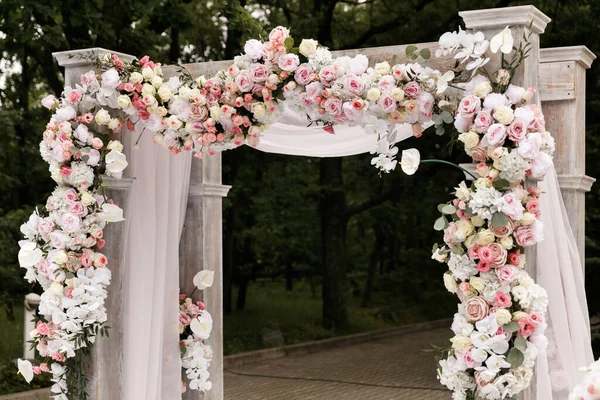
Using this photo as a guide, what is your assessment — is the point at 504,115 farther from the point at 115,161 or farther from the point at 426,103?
the point at 115,161

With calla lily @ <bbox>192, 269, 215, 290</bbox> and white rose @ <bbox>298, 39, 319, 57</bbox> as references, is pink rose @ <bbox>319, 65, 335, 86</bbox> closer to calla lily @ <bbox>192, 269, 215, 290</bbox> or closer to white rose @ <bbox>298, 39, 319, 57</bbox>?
white rose @ <bbox>298, 39, 319, 57</bbox>

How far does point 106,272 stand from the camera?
5.72 m

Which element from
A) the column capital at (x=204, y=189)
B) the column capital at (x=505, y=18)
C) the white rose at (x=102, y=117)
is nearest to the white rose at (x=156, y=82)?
the white rose at (x=102, y=117)

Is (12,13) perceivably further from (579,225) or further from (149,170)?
(579,225)

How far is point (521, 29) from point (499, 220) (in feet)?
3.28

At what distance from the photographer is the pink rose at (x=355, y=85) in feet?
15.9

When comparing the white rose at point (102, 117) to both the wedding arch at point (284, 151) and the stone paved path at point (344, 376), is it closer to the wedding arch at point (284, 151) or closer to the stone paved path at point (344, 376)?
the wedding arch at point (284, 151)

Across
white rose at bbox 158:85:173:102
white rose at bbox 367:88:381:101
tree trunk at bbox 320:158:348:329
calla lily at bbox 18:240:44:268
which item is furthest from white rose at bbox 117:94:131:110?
tree trunk at bbox 320:158:348:329

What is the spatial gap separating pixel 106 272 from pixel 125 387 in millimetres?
785

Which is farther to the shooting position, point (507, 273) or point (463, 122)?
point (463, 122)

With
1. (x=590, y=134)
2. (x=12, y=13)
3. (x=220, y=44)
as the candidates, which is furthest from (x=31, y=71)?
(x=590, y=134)

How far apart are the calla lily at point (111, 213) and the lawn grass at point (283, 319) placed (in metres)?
7.92

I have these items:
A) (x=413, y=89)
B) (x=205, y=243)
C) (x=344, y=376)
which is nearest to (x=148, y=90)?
(x=205, y=243)

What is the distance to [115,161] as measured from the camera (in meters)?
5.69
